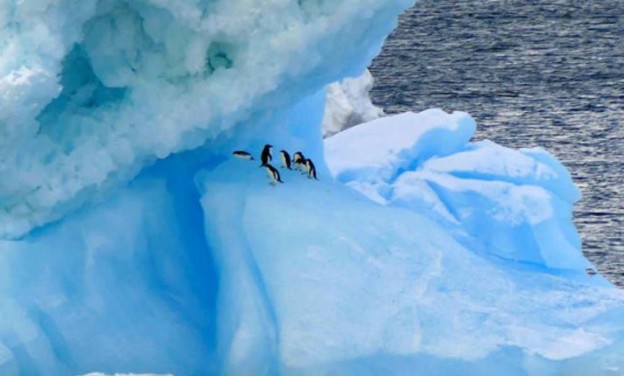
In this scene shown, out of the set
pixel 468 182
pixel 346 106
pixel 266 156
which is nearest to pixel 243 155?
pixel 266 156

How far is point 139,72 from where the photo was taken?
1295mm

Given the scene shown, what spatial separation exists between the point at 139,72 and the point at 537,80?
225 cm

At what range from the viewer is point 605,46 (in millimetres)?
3711

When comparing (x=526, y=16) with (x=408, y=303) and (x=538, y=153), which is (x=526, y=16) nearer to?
(x=538, y=153)

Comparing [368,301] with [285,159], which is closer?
[368,301]

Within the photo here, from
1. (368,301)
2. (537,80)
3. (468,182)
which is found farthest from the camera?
(537,80)

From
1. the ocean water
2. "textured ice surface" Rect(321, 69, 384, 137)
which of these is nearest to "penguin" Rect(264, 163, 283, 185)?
the ocean water

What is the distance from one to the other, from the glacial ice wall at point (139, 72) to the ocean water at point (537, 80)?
103 centimetres

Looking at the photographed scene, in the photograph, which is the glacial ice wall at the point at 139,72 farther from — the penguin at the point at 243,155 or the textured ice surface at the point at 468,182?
the textured ice surface at the point at 468,182

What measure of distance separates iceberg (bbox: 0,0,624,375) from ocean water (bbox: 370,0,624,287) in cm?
93

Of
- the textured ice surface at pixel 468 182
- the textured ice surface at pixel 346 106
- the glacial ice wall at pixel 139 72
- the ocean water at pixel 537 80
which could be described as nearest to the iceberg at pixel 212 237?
the glacial ice wall at pixel 139 72

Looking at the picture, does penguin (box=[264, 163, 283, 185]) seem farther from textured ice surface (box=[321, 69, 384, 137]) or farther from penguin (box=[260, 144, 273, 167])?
textured ice surface (box=[321, 69, 384, 137])

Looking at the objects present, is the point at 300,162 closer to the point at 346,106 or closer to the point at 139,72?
the point at 139,72

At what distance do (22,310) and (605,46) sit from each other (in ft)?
8.85
